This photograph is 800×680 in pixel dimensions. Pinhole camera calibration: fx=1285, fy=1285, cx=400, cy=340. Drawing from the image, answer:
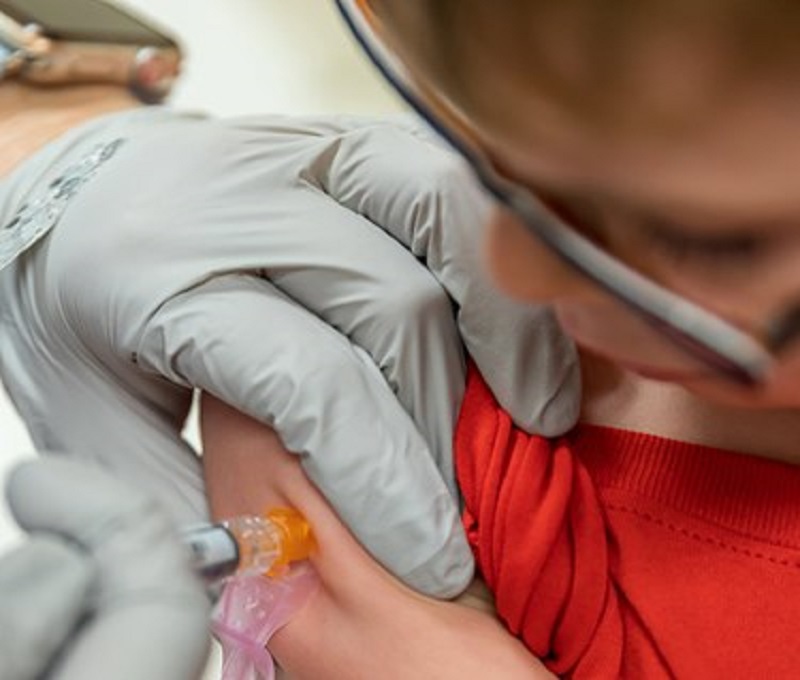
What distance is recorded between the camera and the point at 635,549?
776 millimetres

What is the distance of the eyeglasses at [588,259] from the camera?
49 cm

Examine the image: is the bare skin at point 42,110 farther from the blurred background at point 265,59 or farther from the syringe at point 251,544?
the blurred background at point 265,59

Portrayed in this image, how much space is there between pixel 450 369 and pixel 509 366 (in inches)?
1.8

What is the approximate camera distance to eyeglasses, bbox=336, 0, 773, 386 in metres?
0.49

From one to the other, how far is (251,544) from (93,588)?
24cm

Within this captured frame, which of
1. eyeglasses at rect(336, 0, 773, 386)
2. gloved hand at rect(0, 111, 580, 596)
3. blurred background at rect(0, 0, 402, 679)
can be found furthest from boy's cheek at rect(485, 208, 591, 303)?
blurred background at rect(0, 0, 402, 679)

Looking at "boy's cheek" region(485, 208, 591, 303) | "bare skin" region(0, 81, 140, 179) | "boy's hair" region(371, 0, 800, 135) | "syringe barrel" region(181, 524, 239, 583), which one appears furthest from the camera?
"bare skin" region(0, 81, 140, 179)

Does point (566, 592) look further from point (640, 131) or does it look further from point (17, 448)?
point (17, 448)

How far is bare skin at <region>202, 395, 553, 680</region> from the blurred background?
3.10 feet

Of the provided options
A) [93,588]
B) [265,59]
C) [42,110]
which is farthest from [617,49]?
[265,59]

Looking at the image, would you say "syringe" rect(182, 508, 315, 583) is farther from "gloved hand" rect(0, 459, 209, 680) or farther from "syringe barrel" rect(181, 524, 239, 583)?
"gloved hand" rect(0, 459, 209, 680)

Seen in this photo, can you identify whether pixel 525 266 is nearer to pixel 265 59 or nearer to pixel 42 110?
pixel 42 110

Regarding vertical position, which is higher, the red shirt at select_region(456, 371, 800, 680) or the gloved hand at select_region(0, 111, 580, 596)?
the gloved hand at select_region(0, 111, 580, 596)

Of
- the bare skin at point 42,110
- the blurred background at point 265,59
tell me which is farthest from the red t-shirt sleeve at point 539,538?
the blurred background at point 265,59
